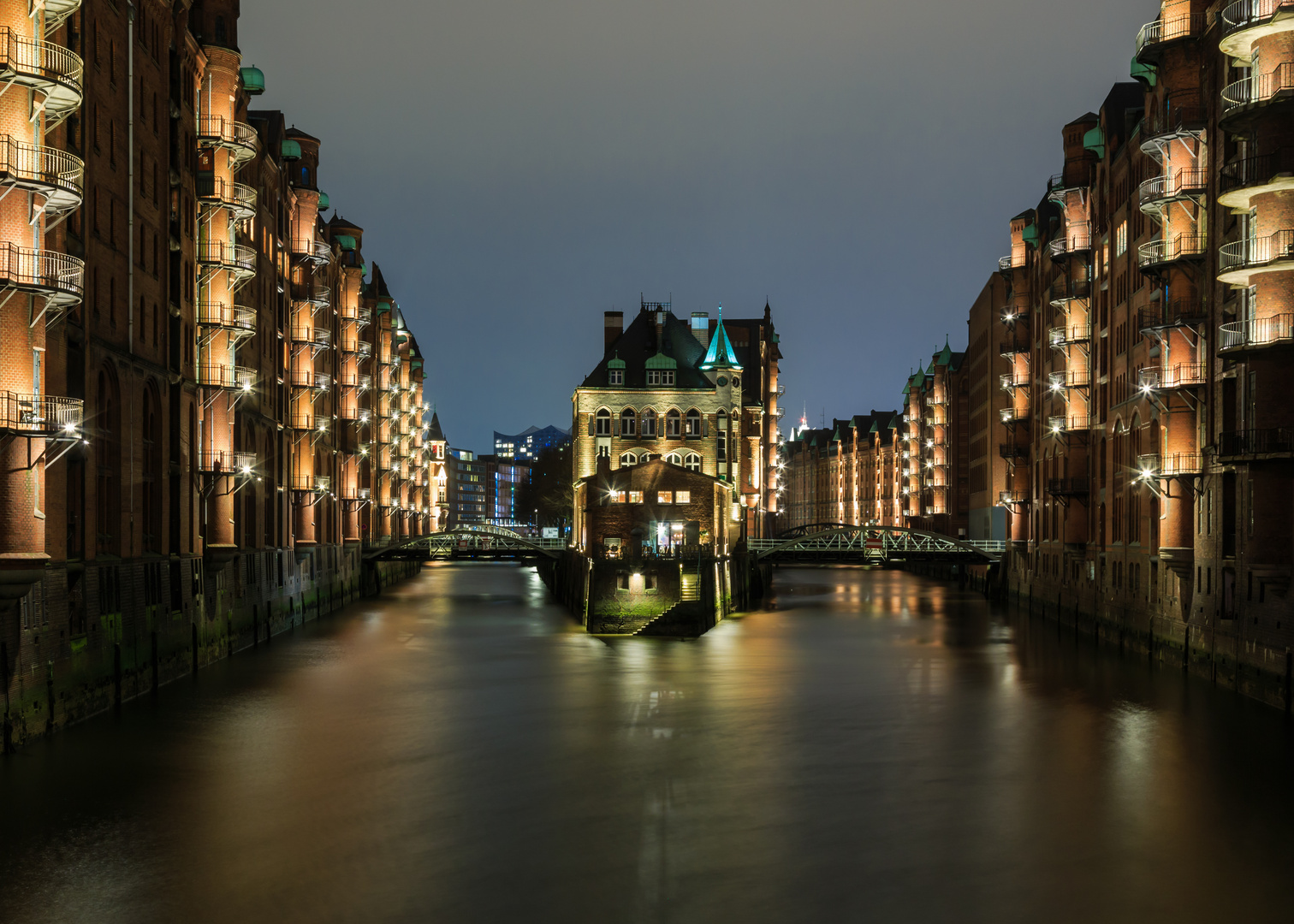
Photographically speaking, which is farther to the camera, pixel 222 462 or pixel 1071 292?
pixel 1071 292

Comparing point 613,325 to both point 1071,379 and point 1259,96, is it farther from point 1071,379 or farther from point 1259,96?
point 1259,96

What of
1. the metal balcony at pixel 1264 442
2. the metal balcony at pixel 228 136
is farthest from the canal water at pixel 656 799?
the metal balcony at pixel 228 136

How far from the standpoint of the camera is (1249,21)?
3541cm

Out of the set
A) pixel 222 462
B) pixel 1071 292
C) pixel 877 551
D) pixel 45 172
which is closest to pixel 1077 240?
pixel 1071 292

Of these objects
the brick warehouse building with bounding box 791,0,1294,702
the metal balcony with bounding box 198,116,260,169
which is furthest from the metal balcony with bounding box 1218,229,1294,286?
the metal balcony with bounding box 198,116,260,169

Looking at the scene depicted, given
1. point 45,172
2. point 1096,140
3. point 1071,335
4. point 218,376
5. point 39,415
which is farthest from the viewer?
point 1071,335

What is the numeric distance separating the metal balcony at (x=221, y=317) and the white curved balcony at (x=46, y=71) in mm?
16236

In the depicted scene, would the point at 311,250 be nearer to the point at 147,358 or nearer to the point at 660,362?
the point at 660,362

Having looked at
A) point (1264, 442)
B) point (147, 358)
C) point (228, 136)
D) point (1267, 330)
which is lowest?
point (1264, 442)

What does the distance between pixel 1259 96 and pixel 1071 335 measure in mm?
30050

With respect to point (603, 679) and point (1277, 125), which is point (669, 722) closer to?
point (603, 679)

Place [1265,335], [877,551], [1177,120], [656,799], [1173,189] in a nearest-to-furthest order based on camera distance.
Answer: [656,799] → [1265,335] → [1173,189] → [1177,120] → [877,551]

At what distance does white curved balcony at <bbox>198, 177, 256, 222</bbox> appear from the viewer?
4762cm

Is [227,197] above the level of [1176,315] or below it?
above
